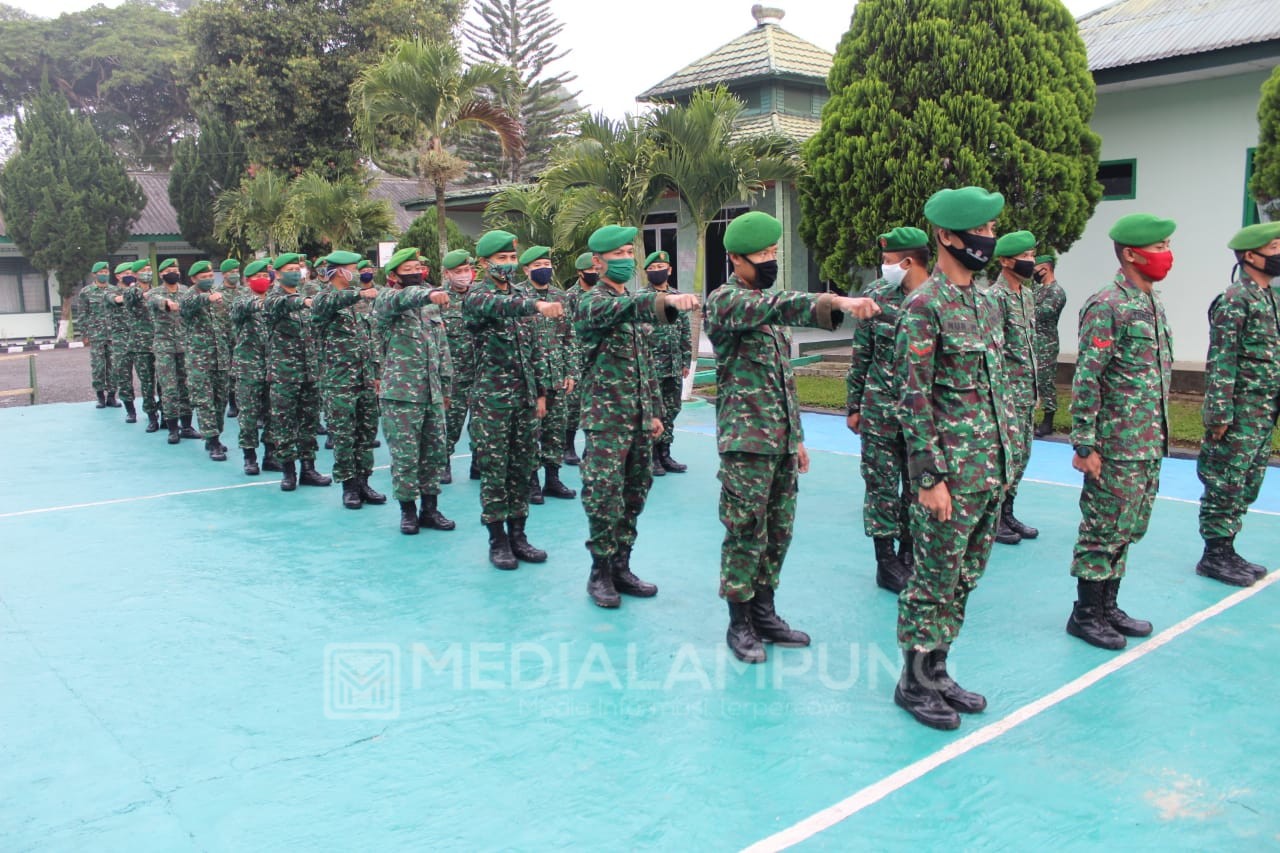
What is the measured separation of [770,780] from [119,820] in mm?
Result: 2069

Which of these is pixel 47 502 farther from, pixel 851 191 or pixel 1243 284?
pixel 851 191

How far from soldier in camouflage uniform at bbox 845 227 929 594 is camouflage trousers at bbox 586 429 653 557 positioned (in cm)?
117

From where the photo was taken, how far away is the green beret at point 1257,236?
4.85 meters

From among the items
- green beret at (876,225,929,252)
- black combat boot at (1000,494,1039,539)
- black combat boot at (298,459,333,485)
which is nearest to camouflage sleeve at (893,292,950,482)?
green beret at (876,225,929,252)

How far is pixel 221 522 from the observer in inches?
266

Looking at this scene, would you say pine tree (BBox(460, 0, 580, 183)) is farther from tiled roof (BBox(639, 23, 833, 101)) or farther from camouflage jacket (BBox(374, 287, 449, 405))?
camouflage jacket (BBox(374, 287, 449, 405))

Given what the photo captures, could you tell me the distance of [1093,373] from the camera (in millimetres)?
4258

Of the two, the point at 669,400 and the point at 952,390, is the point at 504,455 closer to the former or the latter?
the point at 952,390

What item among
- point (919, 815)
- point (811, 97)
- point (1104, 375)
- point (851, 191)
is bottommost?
point (919, 815)

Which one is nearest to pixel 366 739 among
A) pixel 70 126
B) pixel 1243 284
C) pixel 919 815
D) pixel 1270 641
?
pixel 919 815

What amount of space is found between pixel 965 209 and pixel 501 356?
2.76 metres

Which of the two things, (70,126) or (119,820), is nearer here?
(119,820)

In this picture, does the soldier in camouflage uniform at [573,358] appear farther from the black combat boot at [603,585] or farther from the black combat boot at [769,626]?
the black combat boot at [769,626]

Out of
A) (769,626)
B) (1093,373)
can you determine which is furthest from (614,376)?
(1093,373)
